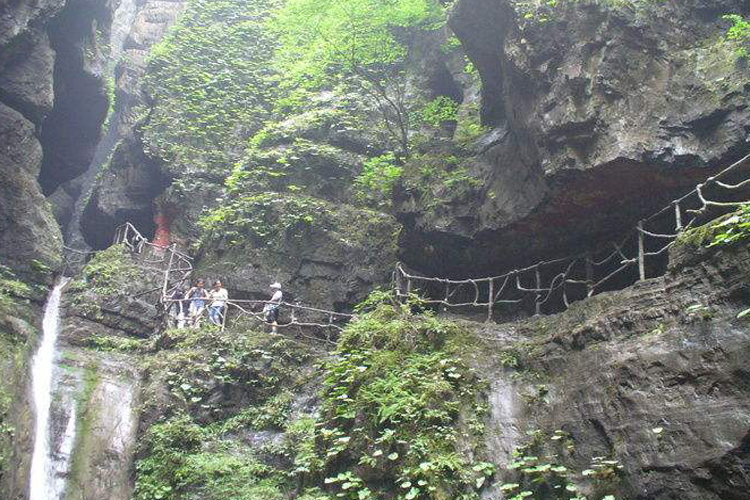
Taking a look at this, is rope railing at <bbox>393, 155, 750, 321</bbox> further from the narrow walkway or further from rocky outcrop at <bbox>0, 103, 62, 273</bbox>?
rocky outcrop at <bbox>0, 103, 62, 273</bbox>

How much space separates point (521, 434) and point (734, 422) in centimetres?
232

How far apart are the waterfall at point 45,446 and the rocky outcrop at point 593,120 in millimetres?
7532

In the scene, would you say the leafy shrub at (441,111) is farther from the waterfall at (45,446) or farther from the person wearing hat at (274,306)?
the waterfall at (45,446)

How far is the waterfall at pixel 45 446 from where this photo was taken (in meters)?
8.48

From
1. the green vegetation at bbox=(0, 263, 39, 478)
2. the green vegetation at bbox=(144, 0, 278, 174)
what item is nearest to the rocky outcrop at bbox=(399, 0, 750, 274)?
the green vegetation at bbox=(0, 263, 39, 478)

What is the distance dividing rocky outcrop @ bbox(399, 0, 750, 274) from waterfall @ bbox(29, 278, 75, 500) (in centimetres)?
753

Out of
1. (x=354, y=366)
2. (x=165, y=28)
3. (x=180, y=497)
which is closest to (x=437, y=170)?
(x=354, y=366)

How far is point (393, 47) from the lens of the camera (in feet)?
A: 50.2

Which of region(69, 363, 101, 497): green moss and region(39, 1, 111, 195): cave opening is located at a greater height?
region(39, 1, 111, 195): cave opening

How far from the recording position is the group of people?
40.5ft

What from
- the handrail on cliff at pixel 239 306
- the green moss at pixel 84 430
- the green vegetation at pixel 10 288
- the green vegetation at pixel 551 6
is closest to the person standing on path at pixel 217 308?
the handrail on cliff at pixel 239 306

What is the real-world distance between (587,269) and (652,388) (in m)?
3.50

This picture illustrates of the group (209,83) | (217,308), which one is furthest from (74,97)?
(217,308)

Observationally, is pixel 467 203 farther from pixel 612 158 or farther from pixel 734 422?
pixel 734 422
